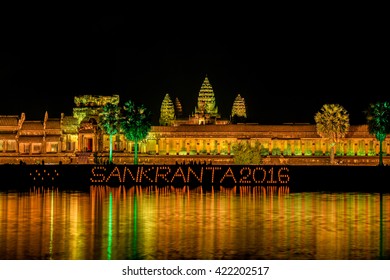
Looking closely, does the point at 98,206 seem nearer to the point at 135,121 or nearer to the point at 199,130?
the point at 135,121

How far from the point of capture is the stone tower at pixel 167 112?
17362 centimetres

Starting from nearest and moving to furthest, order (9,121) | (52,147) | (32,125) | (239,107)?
(52,147) → (32,125) → (9,121) → (239,107)

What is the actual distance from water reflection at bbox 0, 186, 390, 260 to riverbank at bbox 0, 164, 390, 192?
9.97m

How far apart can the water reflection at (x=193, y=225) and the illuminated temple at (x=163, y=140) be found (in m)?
62.3

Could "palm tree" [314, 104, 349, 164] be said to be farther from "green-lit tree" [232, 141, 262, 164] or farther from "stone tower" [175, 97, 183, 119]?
"stone tower" [175, 97, 183, 119]

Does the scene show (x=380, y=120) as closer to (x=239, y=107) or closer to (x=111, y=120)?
(x=111, y=120)

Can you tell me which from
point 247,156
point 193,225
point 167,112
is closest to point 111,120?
point 247,156

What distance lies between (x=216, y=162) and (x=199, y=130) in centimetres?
1429

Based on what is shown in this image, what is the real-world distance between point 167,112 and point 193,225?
133331 mm

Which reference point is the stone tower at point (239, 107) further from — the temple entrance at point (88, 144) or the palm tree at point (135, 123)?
the palm tree at point (135, 123)

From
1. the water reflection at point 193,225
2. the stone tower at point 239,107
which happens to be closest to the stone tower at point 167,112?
the stone tower at point 239,107

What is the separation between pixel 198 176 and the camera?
7306cm

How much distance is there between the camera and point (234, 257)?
32344mm
